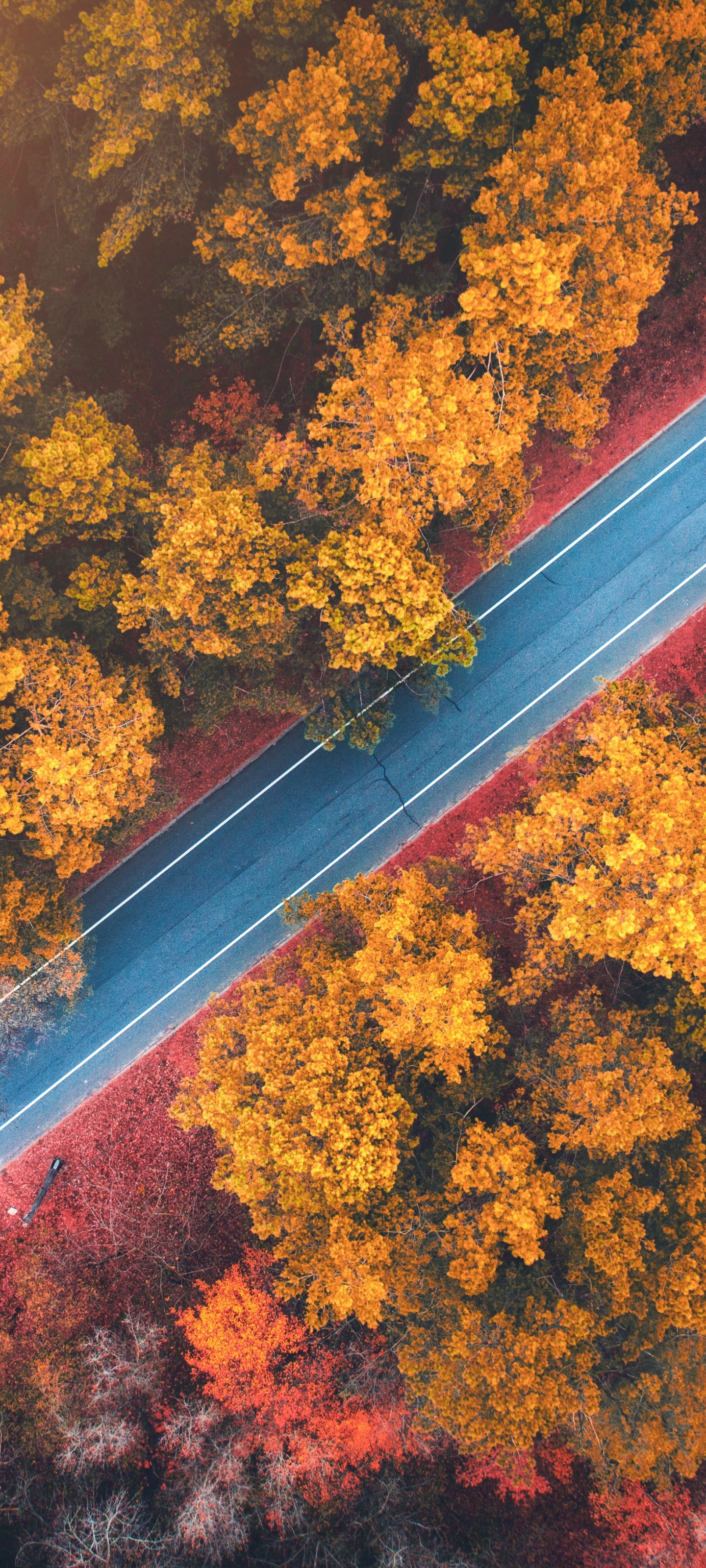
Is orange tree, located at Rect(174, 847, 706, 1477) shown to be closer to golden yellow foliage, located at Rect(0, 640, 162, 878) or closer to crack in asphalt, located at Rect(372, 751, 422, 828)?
crack in asphalt, located at Rect(372, 751, 422, 828)

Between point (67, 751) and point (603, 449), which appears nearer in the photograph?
point (67, 751)

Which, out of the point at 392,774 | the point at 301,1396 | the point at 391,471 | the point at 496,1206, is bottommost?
the point at 301,1396

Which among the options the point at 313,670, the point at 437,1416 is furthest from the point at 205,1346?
the point at 313,670

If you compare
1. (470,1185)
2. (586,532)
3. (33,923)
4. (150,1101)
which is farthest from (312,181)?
(150,1101)

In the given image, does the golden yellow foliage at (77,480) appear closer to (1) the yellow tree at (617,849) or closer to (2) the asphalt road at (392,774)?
(2) the asphalt road at (392,774)

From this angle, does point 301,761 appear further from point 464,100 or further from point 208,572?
point 464,100

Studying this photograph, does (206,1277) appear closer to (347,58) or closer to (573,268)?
(573,268)
